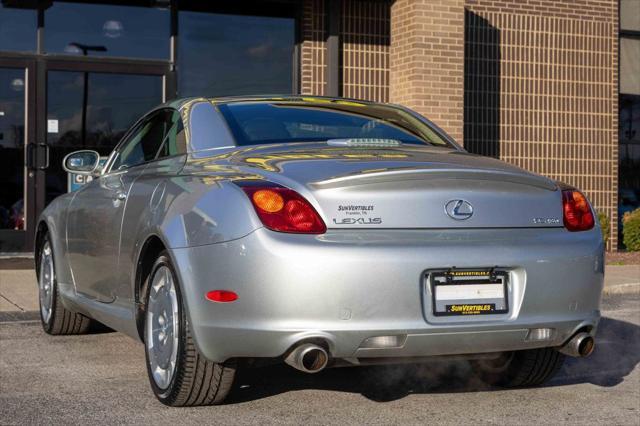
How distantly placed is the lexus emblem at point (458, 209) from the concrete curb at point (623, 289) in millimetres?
6516

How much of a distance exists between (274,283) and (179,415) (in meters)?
0.91

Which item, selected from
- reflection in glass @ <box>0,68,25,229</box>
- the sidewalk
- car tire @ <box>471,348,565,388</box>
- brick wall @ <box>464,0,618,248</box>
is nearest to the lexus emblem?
car tire @ <box>471,348,565,388</box>

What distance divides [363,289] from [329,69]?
990 cm

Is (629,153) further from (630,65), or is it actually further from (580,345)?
(580,345)

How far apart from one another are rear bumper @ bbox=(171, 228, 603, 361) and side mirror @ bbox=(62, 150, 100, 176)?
89.4 inches

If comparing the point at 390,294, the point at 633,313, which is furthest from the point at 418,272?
the point at 633,313

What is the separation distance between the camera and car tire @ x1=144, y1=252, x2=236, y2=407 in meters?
4.93

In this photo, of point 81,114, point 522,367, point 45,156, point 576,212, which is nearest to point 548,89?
point 81,114

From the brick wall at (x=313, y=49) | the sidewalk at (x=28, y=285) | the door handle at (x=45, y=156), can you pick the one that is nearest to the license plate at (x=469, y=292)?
the sidewalk at (x=28, y=285)

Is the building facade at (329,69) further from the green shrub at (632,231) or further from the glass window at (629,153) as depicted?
the glass window at (629,153)

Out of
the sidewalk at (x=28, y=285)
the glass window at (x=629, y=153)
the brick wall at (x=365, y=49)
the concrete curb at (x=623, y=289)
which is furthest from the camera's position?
the glass window at (x=629, y=153)

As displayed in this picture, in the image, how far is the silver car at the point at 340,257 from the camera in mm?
4574

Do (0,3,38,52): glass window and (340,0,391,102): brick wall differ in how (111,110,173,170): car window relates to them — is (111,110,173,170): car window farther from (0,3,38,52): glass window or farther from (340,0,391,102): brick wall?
(340,0,391,102): brick wall

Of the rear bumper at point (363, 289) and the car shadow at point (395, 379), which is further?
A: the car shadow at point (395, 379)
